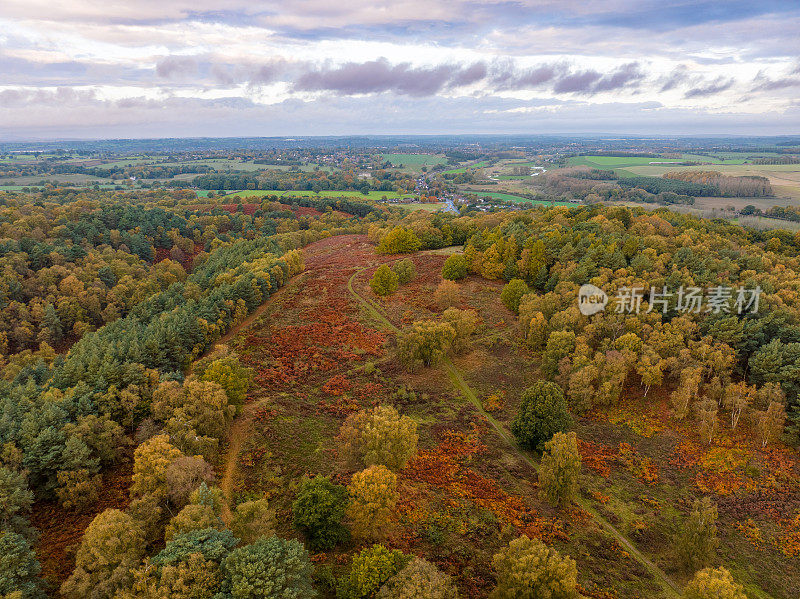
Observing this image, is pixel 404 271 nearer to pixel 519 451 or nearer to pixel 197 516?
pixel 519 451

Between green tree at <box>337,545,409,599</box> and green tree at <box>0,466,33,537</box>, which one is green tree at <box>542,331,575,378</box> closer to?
green tree at <box>337,545,409,599</box>

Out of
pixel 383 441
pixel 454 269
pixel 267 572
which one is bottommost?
pixel 383 441

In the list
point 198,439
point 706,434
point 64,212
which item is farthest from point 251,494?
point 64,212

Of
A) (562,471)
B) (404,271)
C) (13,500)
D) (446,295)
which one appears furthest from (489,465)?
(404,271)

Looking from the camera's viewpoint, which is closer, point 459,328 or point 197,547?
point 197,547

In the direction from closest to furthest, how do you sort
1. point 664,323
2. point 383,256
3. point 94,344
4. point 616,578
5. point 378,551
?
point 378,551
point 616,578
point 94,344
point 664,323
point 383,256

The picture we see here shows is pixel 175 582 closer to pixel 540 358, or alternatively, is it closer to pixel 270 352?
pixel 270 352

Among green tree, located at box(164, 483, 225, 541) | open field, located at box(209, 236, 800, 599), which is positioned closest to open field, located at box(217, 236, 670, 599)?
open field, located at box(209, 236, 800, 599)
